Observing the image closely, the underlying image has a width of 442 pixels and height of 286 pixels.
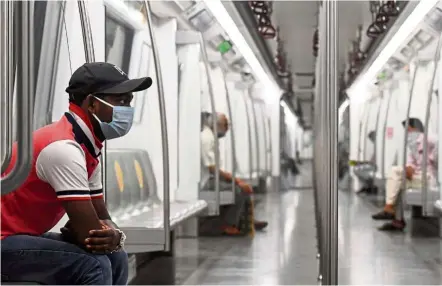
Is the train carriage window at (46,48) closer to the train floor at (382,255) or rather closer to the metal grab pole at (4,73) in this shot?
the metal grab pole at (4,73)

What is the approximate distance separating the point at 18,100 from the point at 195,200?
406 centimetres

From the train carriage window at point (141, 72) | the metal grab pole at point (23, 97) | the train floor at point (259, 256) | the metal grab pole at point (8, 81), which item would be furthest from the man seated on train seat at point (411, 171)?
the metal grab pole at point (23, 97)

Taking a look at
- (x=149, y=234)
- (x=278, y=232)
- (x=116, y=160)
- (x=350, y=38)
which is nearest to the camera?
(x=149, y=234)

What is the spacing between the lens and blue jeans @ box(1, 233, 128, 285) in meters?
2.68

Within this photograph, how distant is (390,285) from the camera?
4.76 metres

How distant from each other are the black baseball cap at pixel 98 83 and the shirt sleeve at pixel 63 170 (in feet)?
0.90

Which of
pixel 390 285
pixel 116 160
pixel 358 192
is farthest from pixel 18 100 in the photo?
pixel 358 192

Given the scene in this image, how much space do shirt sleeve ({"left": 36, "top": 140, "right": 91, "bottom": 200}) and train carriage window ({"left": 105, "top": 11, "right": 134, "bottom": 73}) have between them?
5.74ft

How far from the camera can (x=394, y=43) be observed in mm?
4703

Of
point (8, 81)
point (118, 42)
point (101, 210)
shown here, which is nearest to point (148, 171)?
point (118, 42)

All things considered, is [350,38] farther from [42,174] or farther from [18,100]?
[18,100]

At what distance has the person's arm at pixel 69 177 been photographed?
2602 millimetres

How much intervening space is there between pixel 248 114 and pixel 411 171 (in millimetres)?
2732

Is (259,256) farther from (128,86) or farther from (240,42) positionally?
(128,86)
